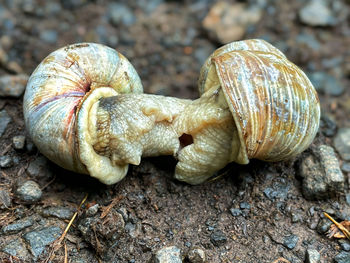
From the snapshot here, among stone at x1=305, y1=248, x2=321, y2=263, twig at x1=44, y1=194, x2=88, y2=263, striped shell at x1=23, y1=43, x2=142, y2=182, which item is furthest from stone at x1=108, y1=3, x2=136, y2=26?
stone at x1=305, y1=248, x2=321, y2=263

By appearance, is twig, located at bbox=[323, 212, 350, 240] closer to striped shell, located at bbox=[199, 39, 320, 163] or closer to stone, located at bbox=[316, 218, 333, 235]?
stone, located at bbox=[316, 218, 333, 235]

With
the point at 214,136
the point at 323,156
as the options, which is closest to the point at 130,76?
the point at 214,136

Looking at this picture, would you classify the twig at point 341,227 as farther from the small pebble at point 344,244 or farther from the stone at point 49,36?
the stone at point 49,36

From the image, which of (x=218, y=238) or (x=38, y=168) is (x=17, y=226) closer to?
(x=38, y=168)

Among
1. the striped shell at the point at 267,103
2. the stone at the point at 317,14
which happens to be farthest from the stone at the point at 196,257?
the stone at the point at 317,14

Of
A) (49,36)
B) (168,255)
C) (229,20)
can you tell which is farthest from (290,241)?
(49,36)

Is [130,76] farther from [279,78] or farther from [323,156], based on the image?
[323,156]
